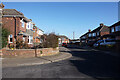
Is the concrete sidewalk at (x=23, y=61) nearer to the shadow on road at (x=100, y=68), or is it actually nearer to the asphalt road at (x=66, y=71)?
the asphalt road at (x=66, y=71)

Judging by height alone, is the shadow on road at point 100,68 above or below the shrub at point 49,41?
below

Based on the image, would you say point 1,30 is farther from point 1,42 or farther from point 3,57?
point 3,57

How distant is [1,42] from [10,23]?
21.6 ft

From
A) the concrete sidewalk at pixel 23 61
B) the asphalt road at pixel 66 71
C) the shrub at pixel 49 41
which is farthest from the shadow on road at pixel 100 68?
the shrub at pixel 49 41

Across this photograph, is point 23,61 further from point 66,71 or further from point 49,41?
point 49,41

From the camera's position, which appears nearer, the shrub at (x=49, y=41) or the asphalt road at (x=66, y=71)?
the asphalt road at (x=66, y=71)

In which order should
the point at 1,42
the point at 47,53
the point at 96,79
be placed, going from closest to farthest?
1. the point at 96,79
2. the point at 1,42
3. the point at 47,53

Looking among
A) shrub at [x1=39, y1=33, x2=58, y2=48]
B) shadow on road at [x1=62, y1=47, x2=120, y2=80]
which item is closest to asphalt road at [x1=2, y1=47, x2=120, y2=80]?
shadow on road at [x1=62, y1=47, x2=120, y2=80]

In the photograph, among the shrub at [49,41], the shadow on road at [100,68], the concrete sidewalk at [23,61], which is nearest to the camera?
the shadow on road at [100,68]

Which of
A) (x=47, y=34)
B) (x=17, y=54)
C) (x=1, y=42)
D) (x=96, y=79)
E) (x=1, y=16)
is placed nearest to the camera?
(x=96, y=79)

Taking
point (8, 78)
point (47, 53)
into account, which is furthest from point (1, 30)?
point (8, 78)

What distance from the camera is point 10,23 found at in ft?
55.4

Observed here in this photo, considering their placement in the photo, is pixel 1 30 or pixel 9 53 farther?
pixel 1 30

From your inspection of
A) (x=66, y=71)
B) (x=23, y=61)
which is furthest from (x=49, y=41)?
(x=66, y=71)
